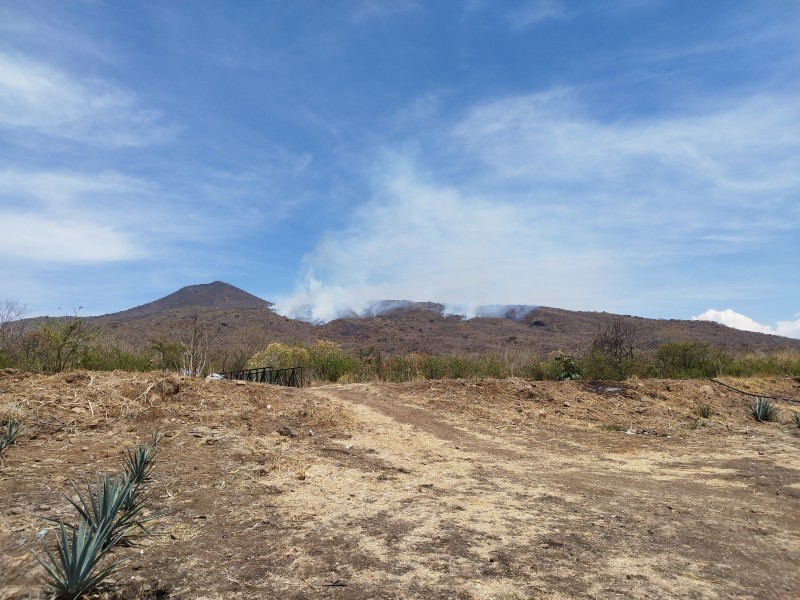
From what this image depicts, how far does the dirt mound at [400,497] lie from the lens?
3.29 meters

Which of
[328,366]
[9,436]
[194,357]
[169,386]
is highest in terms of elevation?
[194,357]

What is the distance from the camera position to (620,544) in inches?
158

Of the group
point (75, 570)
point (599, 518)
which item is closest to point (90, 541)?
point (75, 570)

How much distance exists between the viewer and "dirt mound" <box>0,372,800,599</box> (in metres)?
3.29

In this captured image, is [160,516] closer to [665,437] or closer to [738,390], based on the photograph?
[665,437]

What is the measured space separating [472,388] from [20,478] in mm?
11471

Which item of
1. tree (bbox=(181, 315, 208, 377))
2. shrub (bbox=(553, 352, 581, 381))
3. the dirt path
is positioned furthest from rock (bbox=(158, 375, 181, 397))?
shrub (bbox=(553, 352, 581, 381))

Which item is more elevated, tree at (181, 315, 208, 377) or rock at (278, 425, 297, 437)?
tree at (181, 315, 208, 377)

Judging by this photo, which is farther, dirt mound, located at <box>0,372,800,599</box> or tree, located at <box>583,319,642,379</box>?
tree, located at <box>583,319,642,379</box>

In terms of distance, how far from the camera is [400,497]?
5234 millimetres

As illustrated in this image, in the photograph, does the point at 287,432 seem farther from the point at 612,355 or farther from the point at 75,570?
the point at 612,355

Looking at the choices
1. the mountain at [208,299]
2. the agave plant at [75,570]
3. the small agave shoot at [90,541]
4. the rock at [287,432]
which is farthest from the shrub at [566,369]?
the mountain at [208,299]

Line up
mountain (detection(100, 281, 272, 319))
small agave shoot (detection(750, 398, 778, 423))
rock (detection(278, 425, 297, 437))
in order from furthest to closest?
mountain (detection(100, 281, 272, 319)) → small agave shoot (detection(750, 398, 778, 423)) → rock (detection(278, 425, 297, 437))

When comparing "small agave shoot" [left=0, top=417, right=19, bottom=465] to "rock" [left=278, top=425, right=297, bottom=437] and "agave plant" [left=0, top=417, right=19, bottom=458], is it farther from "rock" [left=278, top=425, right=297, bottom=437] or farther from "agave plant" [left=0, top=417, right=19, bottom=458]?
"rock" [left=278, top=425, right=297, bottom=437]
